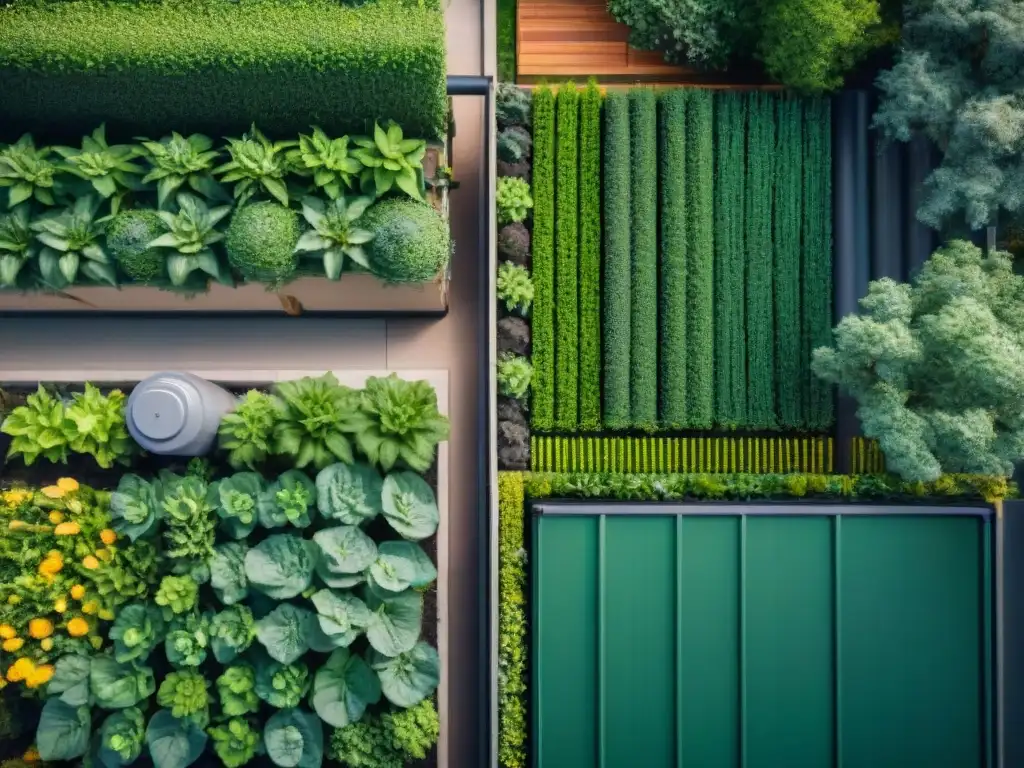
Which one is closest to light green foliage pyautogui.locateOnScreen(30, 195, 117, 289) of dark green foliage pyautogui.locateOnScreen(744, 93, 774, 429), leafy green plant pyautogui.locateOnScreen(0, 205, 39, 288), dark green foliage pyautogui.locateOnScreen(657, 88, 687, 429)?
leafy green plant pyautogui.locateOnScreen(0, 205, 39, 288)

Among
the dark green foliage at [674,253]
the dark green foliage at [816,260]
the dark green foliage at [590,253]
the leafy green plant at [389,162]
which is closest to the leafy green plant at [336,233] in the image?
the leafy green plant at [389,162]

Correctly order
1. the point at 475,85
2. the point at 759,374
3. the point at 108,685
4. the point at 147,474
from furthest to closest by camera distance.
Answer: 1. the point at 759,374
2. the point at 475,85
3. the point at 147,474
4. the point at 108,685

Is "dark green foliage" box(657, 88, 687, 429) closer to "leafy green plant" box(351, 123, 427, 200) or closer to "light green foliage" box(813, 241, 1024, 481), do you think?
"light green foliage" box(813, 241, 1024, 481)

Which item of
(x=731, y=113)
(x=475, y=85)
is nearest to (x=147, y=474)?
(x=475, y=85)

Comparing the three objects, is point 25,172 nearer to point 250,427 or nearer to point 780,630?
point 250,427

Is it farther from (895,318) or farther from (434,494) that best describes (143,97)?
(895,318)

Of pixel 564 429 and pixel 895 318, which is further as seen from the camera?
pixel 564 429
